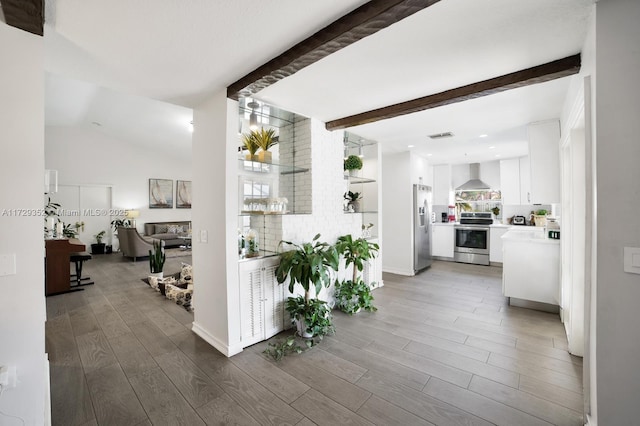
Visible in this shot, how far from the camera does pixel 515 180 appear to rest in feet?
19.2

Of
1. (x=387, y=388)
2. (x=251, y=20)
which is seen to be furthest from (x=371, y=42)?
(x=387, y=388)

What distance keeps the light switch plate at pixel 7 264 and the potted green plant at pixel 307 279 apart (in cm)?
179

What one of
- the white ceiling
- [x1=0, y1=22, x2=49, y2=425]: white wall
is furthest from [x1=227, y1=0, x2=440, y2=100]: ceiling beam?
[x1=0, y1=22, x2=49, y2=425]: white wall

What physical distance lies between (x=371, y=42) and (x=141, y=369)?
120 inches

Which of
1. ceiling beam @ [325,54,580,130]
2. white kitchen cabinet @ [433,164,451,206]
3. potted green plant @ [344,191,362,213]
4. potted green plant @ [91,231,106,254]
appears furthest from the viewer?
potted green plant @ [91,231,106,254]

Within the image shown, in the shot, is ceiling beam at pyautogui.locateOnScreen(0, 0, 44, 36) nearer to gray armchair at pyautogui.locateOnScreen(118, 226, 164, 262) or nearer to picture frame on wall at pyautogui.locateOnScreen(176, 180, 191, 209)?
gray armchair at pyautogui.locateOnScreen(118, 226, 164, 262)

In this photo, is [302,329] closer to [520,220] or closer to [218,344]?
[218,344]

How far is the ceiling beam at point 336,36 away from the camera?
4.50ft

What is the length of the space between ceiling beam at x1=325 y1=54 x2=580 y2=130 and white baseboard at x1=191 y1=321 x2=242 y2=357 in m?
2.71

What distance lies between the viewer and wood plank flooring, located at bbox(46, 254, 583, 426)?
68.9 inches

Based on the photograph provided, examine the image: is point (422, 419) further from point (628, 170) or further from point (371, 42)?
point (371, 42)

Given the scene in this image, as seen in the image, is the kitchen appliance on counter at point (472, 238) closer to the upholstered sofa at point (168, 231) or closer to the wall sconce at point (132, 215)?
the upholstered sofa at point (168, 231)

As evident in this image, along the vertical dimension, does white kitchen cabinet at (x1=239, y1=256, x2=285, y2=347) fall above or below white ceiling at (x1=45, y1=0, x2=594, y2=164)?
below

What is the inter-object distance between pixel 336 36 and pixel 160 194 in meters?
9.58
